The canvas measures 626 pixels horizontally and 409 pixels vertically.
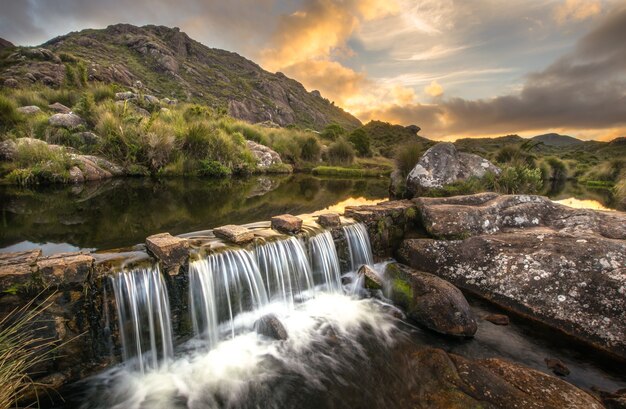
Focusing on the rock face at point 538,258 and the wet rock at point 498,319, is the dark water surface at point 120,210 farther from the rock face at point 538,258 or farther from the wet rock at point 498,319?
the wet rock at point 498,319

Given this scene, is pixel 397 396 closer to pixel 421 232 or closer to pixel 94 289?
pixel 94 289

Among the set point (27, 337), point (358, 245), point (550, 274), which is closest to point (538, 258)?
point (550, 274)

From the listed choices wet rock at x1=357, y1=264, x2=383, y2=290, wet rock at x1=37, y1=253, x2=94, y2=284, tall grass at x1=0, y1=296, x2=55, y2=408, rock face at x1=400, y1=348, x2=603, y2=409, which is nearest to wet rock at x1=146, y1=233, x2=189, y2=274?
wet rock at x1=37, y1=253, x2=94, y2=284

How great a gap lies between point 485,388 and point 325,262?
356cm

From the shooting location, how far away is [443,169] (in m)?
12.2

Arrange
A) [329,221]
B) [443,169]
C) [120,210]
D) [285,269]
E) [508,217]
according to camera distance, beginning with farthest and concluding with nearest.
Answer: [443,169] → [120,210] → [508,217] → [329,221] → [285,269]

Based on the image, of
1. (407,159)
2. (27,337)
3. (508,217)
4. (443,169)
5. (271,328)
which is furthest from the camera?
(407,159)

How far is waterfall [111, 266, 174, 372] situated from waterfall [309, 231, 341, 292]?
2923 mm

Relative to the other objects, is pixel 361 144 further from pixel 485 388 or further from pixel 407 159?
pixel 485 388

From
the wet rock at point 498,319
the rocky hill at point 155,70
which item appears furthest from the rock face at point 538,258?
the rocky hill at point 155,70

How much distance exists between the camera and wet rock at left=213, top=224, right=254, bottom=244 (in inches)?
203

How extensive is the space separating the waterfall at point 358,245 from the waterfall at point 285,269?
138cm

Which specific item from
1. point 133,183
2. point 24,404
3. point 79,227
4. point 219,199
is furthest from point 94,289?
point 133,183

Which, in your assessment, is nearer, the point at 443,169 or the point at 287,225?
the point at 287,225
